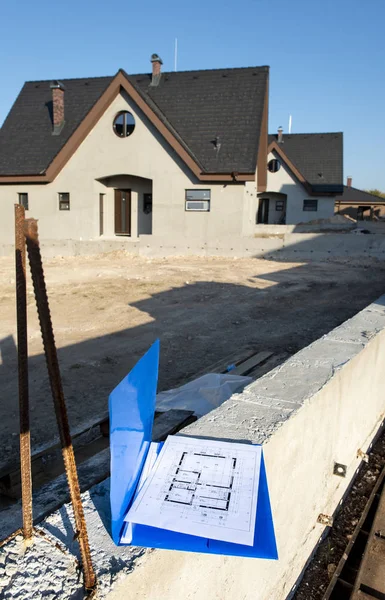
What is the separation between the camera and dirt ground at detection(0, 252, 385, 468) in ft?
17.8

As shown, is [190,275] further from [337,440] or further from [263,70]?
[263,70]

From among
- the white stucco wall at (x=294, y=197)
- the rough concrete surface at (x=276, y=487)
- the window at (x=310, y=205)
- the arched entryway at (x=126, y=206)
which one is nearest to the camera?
the rough concrete surface at (x=276, y=487)

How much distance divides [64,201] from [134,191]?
350 centimetres

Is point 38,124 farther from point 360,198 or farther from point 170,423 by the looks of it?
point 360,198

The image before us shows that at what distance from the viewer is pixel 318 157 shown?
108ft

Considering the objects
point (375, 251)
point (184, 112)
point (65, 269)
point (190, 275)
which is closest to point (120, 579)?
point (190, 275)

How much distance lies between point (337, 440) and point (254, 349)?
344 centimetres

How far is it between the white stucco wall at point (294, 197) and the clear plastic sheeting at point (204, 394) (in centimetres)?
2820

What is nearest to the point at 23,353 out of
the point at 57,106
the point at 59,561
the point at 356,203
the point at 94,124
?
the point at 59,561

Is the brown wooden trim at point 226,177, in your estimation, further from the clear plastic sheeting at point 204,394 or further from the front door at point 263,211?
the clear plastic sheeting at point 204,394

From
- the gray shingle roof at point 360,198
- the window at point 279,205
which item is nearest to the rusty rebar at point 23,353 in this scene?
the window at point 279,205

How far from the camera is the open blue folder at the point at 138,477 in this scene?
1516 millimetres

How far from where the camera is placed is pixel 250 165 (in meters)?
19.2

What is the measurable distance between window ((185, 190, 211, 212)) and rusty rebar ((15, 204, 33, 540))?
62.8ft
